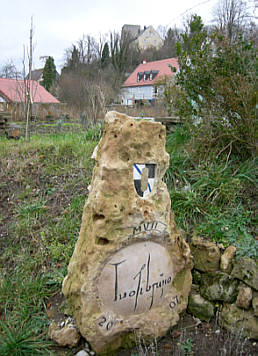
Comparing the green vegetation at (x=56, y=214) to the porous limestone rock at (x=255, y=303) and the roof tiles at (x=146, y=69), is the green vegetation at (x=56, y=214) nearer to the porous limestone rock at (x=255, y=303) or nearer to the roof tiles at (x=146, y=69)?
the porous limestone rock at (x=255, y=303)

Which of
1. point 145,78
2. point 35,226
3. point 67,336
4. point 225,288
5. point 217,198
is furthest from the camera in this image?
point 145,78

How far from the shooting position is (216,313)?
247 cm

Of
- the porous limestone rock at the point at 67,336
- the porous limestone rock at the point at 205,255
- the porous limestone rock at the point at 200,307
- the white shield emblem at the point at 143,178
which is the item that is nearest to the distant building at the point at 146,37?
the porous limestone rock at the point at 205,255

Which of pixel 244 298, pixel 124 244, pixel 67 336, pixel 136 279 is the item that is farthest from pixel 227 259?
pixel 67 336

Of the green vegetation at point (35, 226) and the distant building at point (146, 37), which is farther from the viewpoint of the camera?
the distant building at point (146, 37)

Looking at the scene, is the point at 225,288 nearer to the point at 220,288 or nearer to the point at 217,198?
the point at 220,288

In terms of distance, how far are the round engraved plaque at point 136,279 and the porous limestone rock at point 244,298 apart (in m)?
0.61

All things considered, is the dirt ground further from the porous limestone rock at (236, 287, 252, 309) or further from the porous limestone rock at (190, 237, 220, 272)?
the porous limestone rock at (190, 237, 220, 272)

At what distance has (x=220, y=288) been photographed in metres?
2.49

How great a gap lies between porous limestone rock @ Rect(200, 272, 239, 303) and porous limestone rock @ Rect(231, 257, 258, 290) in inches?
2.8

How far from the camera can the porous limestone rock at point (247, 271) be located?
7.77 ft

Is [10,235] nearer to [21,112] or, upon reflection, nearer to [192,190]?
[192,190]

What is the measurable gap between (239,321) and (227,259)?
0.49 metres

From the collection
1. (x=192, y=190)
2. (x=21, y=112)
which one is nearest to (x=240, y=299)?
(x=192, y=190)
